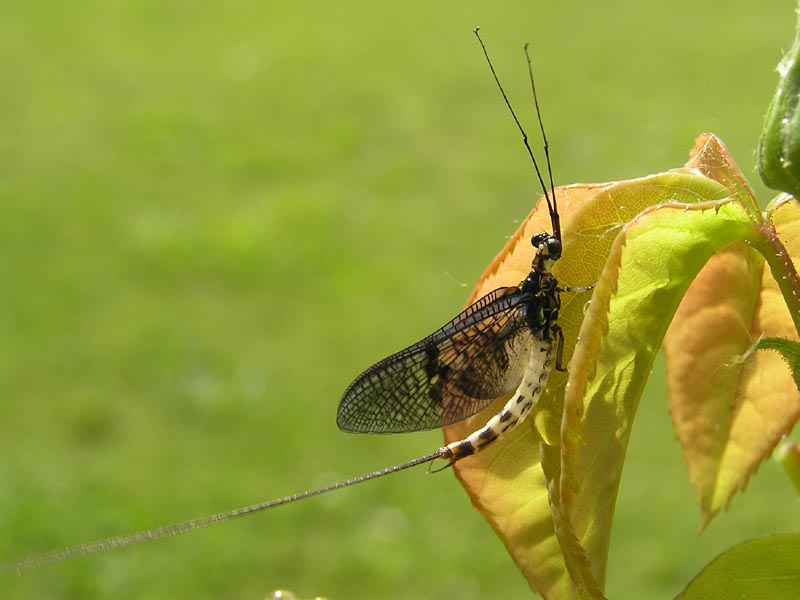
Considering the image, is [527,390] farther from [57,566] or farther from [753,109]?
[753,109]

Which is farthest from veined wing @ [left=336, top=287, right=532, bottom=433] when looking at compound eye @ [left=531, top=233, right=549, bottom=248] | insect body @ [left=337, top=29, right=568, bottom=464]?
compound eye @ [left=531, top=233, right=549, bottom=248]

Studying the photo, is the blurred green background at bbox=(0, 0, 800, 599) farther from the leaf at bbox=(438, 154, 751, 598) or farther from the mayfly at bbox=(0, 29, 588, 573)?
the leaf at bbox=(438, 154, 751, 598)

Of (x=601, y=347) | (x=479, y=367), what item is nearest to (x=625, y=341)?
(x=601, y=347)

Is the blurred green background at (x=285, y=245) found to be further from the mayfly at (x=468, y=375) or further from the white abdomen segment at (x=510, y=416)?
the white abdomen segment at (x=510, y=416)


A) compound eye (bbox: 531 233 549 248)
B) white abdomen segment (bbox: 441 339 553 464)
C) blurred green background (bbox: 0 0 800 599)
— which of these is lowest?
white abdomen segment (bbox: 441 339 553 464)

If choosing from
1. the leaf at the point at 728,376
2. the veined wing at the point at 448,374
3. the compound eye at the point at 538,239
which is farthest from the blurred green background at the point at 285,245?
the compound eye at the point at 538,239

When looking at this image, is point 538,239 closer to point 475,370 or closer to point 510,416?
point 510,416

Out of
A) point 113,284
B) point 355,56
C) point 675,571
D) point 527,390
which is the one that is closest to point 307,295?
point 113,284
